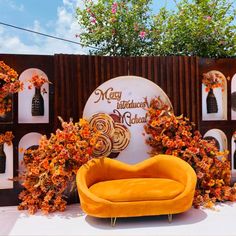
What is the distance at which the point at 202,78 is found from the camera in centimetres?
469

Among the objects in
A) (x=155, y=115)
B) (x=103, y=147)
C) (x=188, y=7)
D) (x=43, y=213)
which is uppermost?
(x=188, y=7)

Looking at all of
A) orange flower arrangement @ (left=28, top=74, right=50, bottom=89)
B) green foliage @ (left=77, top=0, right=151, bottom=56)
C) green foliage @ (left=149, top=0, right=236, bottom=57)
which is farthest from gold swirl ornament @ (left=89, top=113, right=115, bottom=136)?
green foliage @ (left=77, top=0, right=151, bottom=56)

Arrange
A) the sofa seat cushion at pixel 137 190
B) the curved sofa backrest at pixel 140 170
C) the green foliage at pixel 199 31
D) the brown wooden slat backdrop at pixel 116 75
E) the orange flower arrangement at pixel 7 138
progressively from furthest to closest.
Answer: the green foliage at pixel 199 31, the brown wooden slat backdrop at pixel 116 75, the orange flower arrangement at pixel 7 138, the curved sofa backrest at pixel 140 170, the sofa seat cushion at pixel 137 190

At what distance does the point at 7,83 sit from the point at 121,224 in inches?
92.1

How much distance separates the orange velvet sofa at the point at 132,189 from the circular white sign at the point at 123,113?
462 mm

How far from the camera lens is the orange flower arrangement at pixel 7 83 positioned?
3.97 m

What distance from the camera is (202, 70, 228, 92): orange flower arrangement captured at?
4.68 meters

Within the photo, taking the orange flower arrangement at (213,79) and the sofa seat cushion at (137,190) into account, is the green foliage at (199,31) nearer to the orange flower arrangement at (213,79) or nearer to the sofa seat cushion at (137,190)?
the orange flower arrangement at (213,79)

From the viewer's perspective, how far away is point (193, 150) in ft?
13.7

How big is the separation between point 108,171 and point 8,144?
146cm

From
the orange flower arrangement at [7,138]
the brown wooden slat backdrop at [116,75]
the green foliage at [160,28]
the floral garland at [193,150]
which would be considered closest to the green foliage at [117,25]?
the green foliage at [160,28]

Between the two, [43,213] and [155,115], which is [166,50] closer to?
[155,115]

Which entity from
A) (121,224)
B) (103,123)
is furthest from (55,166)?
(121,224)

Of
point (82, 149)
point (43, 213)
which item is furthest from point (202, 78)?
point (43, 213)
